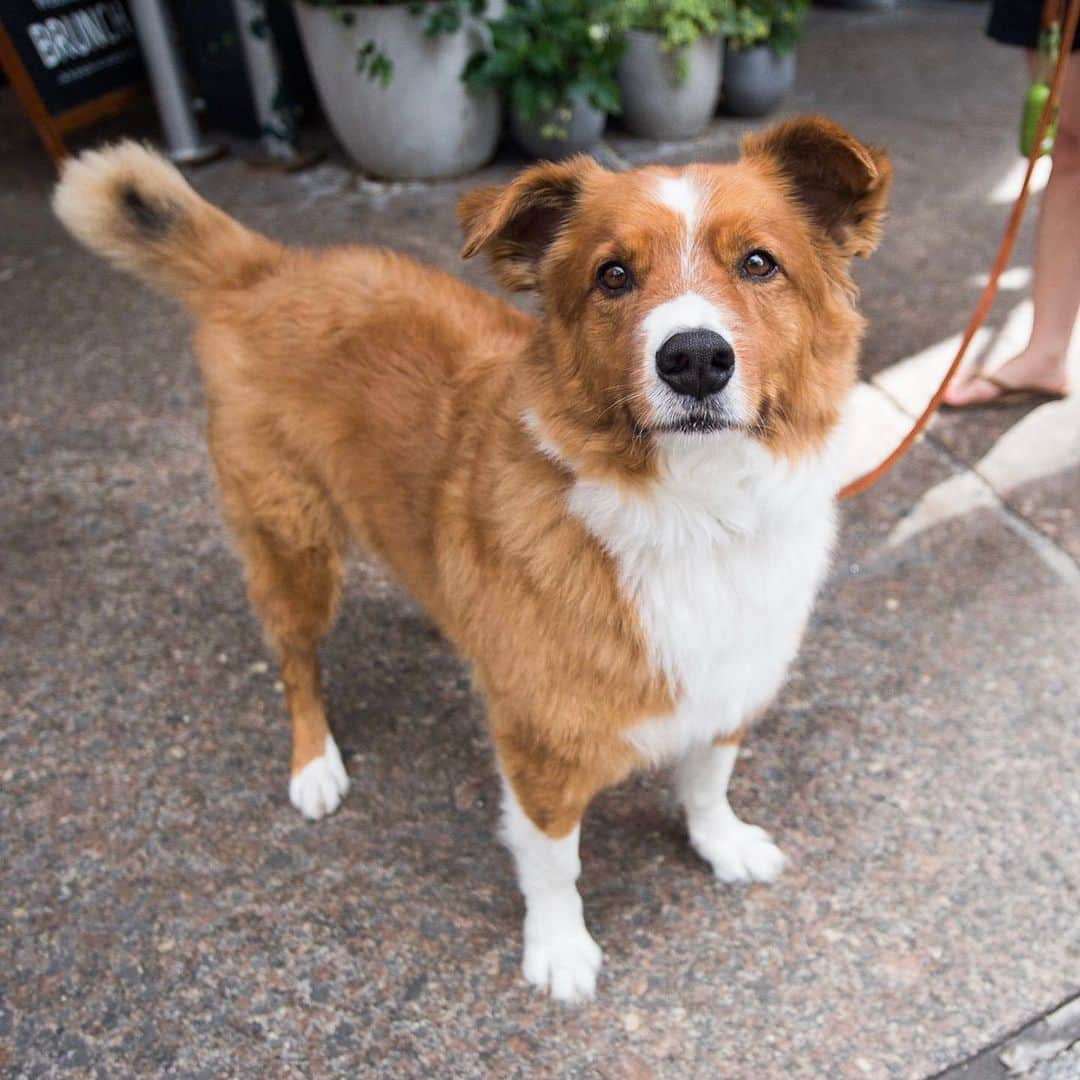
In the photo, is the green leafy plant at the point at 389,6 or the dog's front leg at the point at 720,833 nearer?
the dog's front leg at the point at 720,833

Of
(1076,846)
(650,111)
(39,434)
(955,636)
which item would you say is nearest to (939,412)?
(955,636)

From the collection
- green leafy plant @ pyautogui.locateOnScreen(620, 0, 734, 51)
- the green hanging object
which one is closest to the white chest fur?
the green hanging object

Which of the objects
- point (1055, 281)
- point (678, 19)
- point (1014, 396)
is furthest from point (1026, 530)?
point (678, 19)

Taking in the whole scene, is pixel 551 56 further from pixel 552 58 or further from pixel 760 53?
pixel 760 53

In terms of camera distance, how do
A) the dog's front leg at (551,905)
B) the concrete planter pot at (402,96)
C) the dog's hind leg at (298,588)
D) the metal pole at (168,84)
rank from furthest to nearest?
the metal pole at (168,84), the concrete planter pot at (402,96), the dog's hind leg at (298,588), the dog's front leg at (551,905)

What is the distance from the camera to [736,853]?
244cm

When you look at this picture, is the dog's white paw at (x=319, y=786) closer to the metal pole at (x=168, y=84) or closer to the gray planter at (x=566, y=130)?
the gray planter at (x=566, y=130)

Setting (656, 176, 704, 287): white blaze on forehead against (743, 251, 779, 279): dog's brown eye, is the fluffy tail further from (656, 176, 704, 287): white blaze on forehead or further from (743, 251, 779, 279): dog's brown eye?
(743, 251, 779, 279): dog's brown eye

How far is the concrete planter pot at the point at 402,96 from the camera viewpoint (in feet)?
17.1

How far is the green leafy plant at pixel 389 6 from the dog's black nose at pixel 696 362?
4.17 m

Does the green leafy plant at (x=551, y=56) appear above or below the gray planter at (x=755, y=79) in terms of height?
above

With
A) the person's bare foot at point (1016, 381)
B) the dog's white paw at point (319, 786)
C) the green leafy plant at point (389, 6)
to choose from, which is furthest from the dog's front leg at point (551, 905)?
the green leafy plant at point (389, 6)

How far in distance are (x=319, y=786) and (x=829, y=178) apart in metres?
1.92

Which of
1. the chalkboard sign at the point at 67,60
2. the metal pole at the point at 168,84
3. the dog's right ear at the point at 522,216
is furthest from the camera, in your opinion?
the metal pole at the point at 168,84
